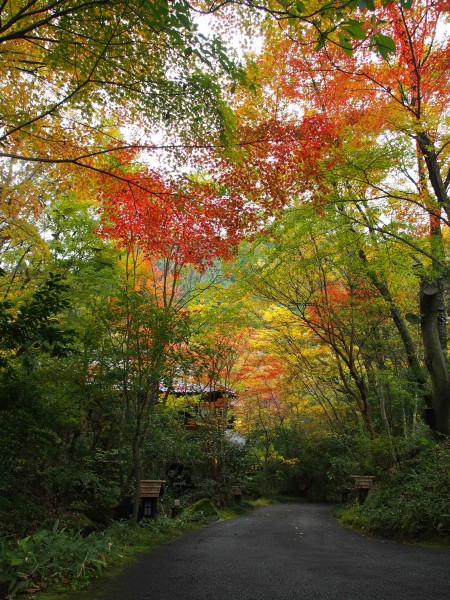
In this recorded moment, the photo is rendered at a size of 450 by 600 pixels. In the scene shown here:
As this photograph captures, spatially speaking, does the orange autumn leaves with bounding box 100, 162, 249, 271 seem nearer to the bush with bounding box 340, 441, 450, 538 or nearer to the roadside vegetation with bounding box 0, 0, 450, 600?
the roadside vegetation with bounding box 0, 0, 450, 600

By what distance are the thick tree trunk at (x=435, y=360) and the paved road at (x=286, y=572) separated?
→ 8.59 feet

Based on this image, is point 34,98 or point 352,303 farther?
point 352,303

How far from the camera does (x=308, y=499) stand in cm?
2008

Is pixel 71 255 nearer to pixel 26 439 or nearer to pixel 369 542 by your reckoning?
pixel 26 439

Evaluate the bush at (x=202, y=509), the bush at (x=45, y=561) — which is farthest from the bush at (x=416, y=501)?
the bush at (x=45, y=561)

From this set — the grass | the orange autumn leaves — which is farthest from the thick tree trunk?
the grass

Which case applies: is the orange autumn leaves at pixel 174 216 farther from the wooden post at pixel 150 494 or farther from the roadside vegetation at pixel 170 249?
the wooden post at pixel 150 494

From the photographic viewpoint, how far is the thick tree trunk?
24.0 feet

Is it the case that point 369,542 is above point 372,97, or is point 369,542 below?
below

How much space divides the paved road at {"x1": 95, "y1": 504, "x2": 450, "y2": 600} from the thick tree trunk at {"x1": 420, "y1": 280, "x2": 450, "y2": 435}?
8.59 ft

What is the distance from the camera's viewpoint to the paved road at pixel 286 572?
3.14 metres

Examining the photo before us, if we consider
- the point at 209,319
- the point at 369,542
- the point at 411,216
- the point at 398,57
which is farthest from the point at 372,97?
the point at 369,542

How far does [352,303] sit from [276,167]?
514 centimetres

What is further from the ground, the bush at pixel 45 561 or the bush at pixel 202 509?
the bush at pixel 45 561
